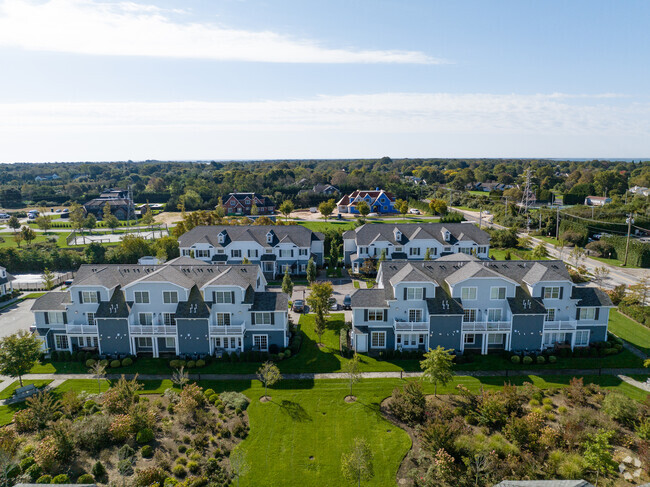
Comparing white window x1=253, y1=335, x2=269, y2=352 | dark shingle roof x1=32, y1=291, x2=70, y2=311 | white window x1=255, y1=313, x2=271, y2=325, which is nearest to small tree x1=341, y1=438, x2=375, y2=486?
white window x1=253, y1=335, x2=269, y2=352

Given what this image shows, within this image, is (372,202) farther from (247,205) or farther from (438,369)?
(438,369)

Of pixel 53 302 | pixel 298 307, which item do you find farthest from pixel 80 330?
pixel 298 307

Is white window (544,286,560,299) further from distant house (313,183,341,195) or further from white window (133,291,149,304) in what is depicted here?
distant house (313,183,341,195)

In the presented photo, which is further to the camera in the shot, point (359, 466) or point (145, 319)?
point (145, 319)

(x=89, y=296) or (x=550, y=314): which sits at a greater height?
(x=89, y=296)

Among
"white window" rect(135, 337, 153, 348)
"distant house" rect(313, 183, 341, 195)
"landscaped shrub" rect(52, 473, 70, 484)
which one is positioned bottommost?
"landscaped shrub" rect(52, 473, 70, 484)

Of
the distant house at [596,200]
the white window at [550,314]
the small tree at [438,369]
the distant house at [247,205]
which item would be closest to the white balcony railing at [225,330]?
the small tree at [438,369]

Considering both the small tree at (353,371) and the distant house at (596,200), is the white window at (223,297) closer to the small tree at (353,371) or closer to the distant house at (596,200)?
the small tree at (353,371)

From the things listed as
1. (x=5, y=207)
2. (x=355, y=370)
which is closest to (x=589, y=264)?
(x=355, y=370)
